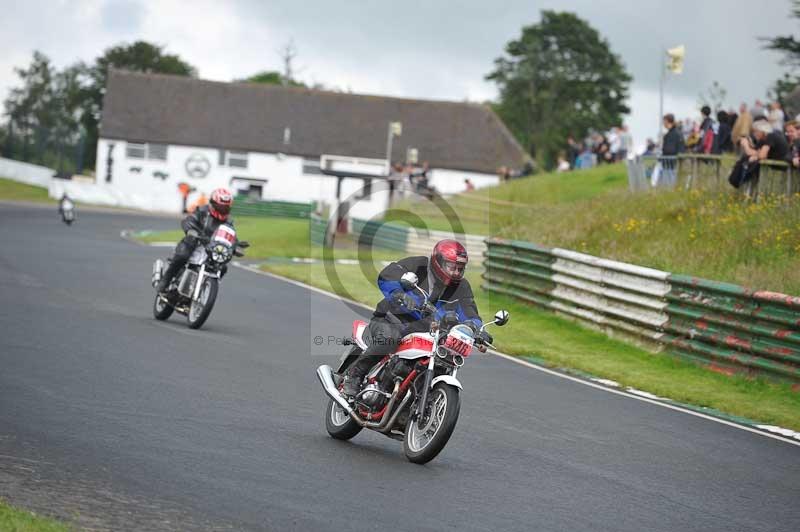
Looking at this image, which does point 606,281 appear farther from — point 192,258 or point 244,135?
point 244,135

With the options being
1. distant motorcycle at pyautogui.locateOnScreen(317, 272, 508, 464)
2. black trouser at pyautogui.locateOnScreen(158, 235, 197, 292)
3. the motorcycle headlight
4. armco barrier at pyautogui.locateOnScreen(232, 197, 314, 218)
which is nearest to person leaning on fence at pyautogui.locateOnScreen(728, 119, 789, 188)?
the motorcycle headlight

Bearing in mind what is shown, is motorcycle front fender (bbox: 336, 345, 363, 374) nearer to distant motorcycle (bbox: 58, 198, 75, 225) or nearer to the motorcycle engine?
the motorcycle engine

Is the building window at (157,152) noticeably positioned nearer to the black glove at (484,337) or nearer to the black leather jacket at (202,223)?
the black leather jacket at (202,223)

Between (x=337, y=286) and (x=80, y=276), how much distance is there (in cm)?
596

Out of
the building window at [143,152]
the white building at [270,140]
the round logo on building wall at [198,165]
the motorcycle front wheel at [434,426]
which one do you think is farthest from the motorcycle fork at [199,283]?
the building window at [143,152]

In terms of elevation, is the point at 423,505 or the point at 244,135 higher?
the point at 244,135

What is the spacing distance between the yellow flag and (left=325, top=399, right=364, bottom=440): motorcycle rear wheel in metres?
19.7

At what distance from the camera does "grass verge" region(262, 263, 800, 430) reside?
47.5 feet

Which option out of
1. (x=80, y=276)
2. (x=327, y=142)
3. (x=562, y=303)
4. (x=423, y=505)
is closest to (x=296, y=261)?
(x=80, y=276)

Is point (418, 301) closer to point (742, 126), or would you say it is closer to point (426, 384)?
point (426, 384)

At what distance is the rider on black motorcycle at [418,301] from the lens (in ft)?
30.1

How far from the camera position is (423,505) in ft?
25.0

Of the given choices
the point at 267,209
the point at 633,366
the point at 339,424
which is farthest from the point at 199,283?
the point at 267,209

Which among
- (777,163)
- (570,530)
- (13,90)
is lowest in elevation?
(570,530)
